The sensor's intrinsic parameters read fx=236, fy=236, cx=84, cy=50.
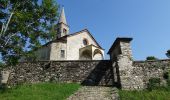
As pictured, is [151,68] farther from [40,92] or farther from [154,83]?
[40,92]

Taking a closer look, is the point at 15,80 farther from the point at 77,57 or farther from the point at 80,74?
the point at 77,57

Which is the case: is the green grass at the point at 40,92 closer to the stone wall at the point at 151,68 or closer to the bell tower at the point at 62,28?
the stone wall at the point at 151,68

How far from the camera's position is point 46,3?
17141mm

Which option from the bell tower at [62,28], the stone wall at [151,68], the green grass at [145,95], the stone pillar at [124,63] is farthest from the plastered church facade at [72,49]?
the green grass at [145,95]

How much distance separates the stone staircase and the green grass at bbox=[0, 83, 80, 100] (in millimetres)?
553

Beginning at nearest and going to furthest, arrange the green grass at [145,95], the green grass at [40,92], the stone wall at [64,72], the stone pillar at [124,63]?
1. the green grass at [145,95]
2. the green grass at [40,92]
3. the stone pillar at [124,63]
4. the stone wall at [64,72]

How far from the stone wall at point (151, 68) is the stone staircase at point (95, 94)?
2.59m

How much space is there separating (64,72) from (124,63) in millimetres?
4852

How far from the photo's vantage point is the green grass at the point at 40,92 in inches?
513

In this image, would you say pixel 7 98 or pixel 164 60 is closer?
pixel 7 98

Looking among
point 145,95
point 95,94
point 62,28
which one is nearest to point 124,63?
point 145,95

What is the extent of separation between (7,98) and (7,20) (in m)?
5.74

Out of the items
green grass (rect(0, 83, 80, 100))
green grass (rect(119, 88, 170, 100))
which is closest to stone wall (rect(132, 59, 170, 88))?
green grass (rect(119, 88, 170, 100))

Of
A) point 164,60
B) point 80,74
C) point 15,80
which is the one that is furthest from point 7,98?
point 164,60
